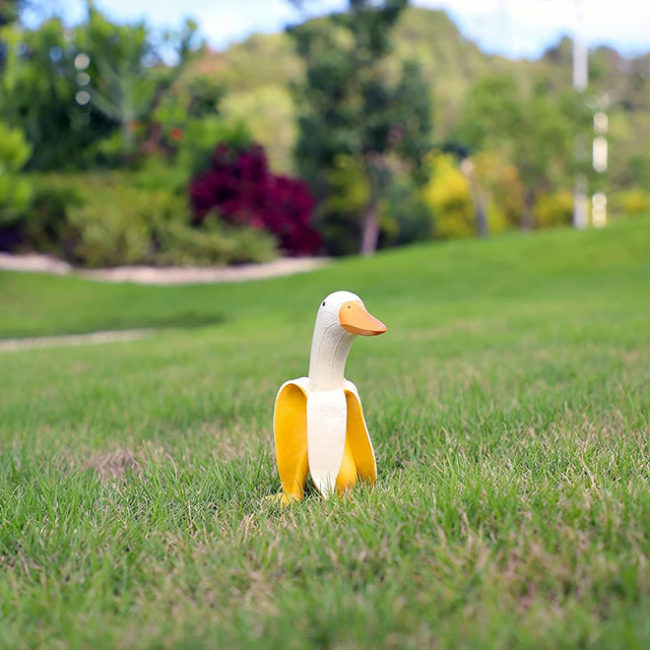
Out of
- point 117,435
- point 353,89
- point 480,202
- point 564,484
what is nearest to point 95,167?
point 353,89

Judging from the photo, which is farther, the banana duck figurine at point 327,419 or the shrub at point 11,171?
the shrub at point 11,171

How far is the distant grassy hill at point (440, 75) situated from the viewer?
37.2 m

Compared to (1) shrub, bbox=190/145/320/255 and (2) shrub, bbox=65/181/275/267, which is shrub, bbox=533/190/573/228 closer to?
(1) shrub, bbox=190/145/320/255

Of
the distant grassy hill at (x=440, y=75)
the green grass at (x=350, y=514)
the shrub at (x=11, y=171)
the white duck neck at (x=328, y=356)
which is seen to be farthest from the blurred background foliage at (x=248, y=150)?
the white duck neck at (x=328, y=356)

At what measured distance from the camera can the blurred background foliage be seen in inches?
704

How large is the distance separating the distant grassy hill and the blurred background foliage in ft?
17.5

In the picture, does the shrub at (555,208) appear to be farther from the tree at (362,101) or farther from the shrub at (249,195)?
the shrub at (249,195)

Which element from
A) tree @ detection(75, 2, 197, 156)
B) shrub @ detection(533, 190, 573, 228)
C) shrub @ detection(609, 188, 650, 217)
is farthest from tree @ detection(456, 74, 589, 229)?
tree @ detection(75, 2, 197, 156)

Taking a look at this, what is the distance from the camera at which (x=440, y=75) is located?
161 ft

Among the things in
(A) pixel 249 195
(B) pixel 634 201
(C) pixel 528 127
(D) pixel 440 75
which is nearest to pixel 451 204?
(C) pixel 528 127

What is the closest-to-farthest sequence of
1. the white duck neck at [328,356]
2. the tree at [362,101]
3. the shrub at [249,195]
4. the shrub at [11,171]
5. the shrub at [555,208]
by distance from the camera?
the white duck neck at [328,356] → the shrub at [11,171] → the shrub at [249,195] → the tree at [362,101] → the shrub at [555,208]

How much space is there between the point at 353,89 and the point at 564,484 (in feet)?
75.3

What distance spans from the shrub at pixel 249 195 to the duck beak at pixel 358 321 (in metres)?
17.0

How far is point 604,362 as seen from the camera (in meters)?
4.09
